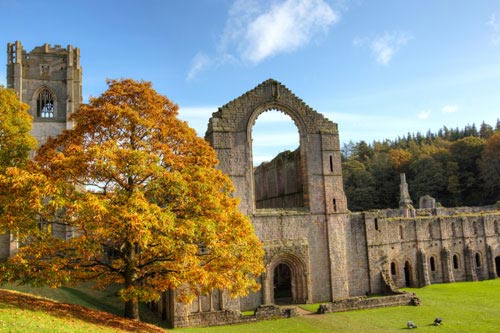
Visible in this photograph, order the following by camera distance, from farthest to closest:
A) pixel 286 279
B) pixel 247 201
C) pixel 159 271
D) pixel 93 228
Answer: pixel 286 279, pixel 247 201, pixel 159 271, pixel 93 228

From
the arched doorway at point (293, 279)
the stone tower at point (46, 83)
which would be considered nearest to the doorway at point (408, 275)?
the arched doorway at point (293, 279)

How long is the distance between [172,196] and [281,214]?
34.6 ft

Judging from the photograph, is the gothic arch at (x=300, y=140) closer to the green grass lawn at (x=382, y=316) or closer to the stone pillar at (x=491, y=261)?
the green grass lawn at (x=382, y=316)

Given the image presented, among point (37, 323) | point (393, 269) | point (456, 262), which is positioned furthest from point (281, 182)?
point (37, 323)

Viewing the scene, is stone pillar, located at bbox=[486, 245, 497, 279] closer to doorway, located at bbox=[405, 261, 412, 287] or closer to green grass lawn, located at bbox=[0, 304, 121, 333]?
doorway, located at bbox=[405, 261, 412, 287]

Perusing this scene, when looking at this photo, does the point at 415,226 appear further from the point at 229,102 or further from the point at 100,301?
the point at 100,301

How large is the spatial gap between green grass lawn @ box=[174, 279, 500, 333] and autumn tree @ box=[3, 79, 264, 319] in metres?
3.67

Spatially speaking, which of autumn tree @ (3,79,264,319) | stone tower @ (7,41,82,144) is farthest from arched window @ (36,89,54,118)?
autumn tree @ (3,79,264,319)

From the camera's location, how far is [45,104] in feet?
167

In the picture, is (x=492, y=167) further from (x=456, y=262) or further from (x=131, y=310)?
(x=131, y=310)

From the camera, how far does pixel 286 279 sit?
1227 inches

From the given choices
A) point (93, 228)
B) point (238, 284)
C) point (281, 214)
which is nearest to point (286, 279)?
point (281, 214)

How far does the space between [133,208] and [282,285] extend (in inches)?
784

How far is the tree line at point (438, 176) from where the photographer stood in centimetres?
6662
